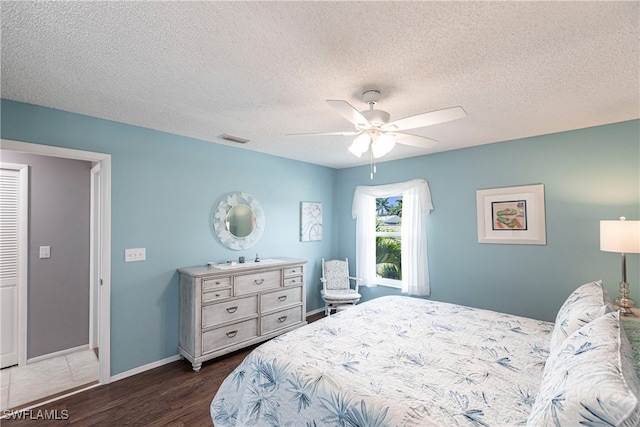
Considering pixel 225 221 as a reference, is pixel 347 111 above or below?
above

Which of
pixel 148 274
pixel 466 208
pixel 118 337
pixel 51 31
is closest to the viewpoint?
pixel 51 31

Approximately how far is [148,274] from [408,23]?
3.11 metres

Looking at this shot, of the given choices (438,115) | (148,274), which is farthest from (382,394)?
(148,274)

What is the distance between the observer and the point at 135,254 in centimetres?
290

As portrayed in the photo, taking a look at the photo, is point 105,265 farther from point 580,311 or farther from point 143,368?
point 580,311

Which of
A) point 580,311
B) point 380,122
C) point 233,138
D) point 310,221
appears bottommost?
point 580,311

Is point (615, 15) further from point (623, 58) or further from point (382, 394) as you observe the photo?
point (382, 394)

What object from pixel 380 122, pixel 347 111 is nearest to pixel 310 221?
pixel 380 122

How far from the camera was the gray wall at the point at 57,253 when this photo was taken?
122 inches

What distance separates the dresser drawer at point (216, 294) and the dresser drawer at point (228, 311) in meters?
0.07

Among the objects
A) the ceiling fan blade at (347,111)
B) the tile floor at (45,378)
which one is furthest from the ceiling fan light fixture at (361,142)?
the tile floor at (45,378)

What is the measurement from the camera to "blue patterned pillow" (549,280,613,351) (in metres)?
1.62

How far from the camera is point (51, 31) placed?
1.50 metres

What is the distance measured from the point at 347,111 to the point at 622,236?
101 inches
